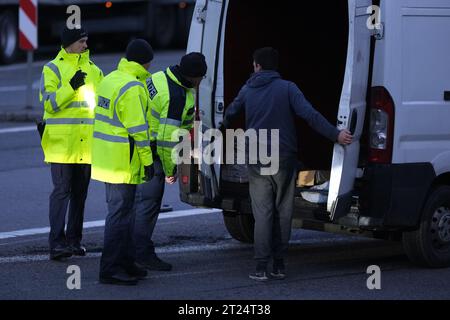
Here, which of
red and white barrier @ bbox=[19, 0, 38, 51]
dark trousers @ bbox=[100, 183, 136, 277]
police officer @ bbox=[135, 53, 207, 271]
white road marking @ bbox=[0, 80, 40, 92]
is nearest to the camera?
dark trousers @ bbox=[100, 183, 136, 277]

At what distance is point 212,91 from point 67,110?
43.3 inches

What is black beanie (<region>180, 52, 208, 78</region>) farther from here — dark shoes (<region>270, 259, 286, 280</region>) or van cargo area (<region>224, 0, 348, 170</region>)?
dark shoes (<region>270, 259, 286, 280</region>)

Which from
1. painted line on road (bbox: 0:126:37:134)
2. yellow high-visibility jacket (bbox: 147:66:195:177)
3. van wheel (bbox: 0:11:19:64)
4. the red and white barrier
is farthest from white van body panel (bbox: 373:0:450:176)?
van wheel (bbox: 0:11:19:64)

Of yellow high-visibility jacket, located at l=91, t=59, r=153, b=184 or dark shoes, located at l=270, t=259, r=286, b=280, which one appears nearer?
yellow high-visibility jacket, located at l=91, t=59, r=153, b=184

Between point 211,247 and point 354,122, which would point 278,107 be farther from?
point 211,247

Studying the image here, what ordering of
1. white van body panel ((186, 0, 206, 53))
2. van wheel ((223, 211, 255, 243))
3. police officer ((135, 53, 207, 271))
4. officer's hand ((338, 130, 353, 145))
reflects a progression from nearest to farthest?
officer's hand ((338, 130, 353, 145)) < police officer ((135, 53, 207, 271)) < white van body panel ((186, 0, 206, 53)) < van wheel ((223, 211, 255, 243))

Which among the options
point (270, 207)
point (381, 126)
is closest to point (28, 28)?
point (270, 207)

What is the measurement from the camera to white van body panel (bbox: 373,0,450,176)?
9.09m

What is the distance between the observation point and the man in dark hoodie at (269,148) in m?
9.26

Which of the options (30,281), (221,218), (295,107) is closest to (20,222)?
(221,218)

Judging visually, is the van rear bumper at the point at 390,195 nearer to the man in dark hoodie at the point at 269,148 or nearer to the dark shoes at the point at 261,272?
the man in dark hoodie at the point at 269,148

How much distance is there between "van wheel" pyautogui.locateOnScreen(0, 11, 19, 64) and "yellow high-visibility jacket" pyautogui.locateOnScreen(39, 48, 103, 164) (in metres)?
13.8

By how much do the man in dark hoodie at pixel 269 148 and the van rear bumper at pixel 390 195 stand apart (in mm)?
490

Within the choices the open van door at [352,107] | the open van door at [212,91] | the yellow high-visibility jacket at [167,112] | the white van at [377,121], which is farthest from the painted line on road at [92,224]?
the open van door at [352,107]
